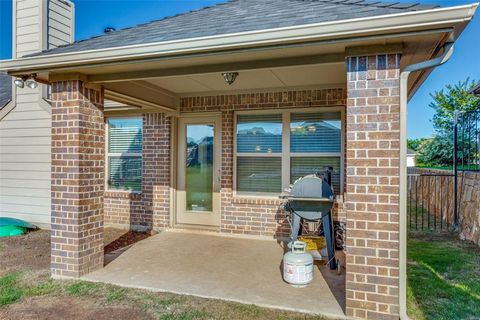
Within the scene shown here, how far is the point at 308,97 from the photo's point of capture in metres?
5.53

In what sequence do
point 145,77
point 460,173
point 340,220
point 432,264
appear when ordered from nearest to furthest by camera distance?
1. point 145,77
2. point 432,264
3. point 340,220
4. point 460,173

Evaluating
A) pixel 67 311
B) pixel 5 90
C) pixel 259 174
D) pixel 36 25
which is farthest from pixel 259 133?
pixel 5 90

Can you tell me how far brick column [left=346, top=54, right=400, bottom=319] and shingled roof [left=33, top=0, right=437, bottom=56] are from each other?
504 millimetres

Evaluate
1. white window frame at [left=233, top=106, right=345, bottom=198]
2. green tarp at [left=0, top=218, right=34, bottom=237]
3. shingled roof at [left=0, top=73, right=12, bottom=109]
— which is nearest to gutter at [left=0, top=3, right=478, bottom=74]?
white window frame at [left=233, top=106, right=345, bottom=198]

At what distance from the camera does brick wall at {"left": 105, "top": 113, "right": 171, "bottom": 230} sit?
6.32 meters

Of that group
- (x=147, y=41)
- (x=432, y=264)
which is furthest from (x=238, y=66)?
(x=432, y=264)

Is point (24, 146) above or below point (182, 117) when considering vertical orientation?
below

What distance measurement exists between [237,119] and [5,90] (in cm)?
666

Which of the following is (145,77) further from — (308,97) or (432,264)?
(432,264)

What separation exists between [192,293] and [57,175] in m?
2.23

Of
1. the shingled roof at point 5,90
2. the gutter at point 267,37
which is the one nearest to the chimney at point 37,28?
the shingled roof at point 5,90

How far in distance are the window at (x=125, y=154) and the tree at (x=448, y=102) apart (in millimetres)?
15625

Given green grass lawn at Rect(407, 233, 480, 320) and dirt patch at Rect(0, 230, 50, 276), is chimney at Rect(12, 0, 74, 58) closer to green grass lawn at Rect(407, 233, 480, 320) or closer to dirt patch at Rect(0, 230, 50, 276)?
dirt patch at Rect(0, 230, 50, 276)

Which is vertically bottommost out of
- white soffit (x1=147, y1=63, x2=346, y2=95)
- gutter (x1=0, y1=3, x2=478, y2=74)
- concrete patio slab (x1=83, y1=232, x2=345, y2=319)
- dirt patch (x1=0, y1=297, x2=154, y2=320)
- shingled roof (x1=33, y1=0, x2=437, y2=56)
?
dirt patch (x1=0, y1=297, x2=154, y2=320)
